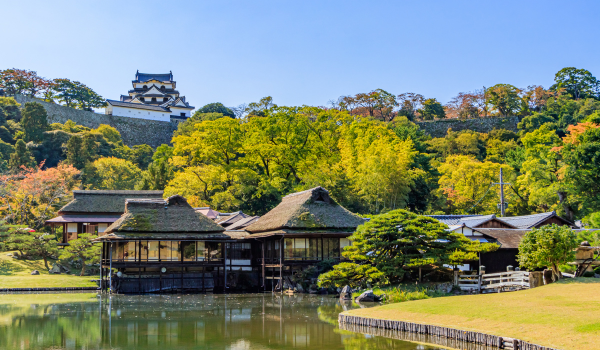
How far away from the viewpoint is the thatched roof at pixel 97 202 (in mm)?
40719

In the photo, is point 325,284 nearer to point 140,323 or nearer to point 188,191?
point 140,323

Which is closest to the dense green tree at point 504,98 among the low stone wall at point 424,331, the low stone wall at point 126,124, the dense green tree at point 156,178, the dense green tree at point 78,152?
the low stone wall at point 126,124

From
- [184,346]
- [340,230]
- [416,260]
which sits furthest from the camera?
[340,230]

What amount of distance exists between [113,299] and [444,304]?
15.9 m

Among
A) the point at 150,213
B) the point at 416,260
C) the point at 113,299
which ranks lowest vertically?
the point at 113,299

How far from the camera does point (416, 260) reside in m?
24.2

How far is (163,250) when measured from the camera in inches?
1248

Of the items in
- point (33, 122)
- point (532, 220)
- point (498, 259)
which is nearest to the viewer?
point (498, 259)

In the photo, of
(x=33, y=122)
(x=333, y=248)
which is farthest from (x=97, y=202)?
(x=33, y=122)

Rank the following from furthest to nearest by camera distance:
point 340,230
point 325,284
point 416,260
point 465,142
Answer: point 465,142, point 340,230, point 325,284, point 416,260

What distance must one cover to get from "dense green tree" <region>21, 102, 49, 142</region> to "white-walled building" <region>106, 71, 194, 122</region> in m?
18.7

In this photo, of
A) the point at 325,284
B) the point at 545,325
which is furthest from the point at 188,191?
the point at 545,325

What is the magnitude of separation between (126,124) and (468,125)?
4589 centimetres

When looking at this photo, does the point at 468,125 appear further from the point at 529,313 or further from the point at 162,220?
the point at 529,313
